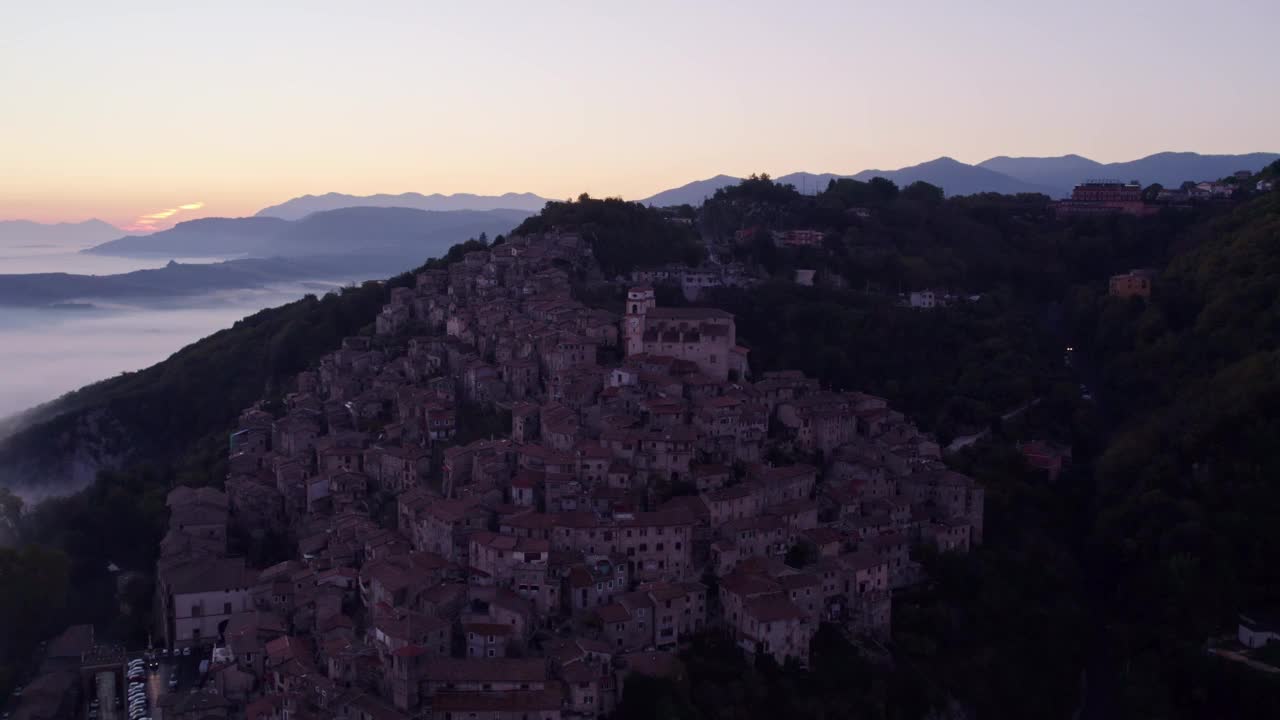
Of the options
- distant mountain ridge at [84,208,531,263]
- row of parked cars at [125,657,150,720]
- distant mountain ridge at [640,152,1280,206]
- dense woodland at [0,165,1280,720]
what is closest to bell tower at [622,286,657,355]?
dense woodland at [0,165,1280,720]

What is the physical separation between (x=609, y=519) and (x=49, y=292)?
98279 millimetres

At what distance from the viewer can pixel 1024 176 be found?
138875mm

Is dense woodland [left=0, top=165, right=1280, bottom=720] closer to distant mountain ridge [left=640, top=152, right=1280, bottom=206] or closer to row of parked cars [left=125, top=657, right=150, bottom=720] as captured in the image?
row of parked cars [left=125, top=657, right=150, bottom=720]

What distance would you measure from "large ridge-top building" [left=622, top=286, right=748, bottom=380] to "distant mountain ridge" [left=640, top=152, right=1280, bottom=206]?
3074 inches

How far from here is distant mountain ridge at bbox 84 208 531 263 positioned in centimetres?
14950

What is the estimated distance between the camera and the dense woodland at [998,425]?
A: 1059 inches

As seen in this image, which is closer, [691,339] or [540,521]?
[540,521]

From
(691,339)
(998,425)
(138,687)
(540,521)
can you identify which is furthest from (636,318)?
(138,687)

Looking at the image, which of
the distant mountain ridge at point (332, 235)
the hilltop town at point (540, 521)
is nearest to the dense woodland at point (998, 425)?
the hilltop town at point (540, 521)

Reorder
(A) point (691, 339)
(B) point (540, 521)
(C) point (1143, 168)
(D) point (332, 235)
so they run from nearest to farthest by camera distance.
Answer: (B) point (540, 521) → (A) point (691, 339) → (C) point (1143, 168) → (D) point (332, 235)

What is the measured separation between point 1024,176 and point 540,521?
12659 centimetres

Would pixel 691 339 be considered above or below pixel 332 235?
below

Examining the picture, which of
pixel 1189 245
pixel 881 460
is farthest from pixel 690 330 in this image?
pixel 1189 245

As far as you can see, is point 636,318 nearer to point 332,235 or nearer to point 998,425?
point 998,425
